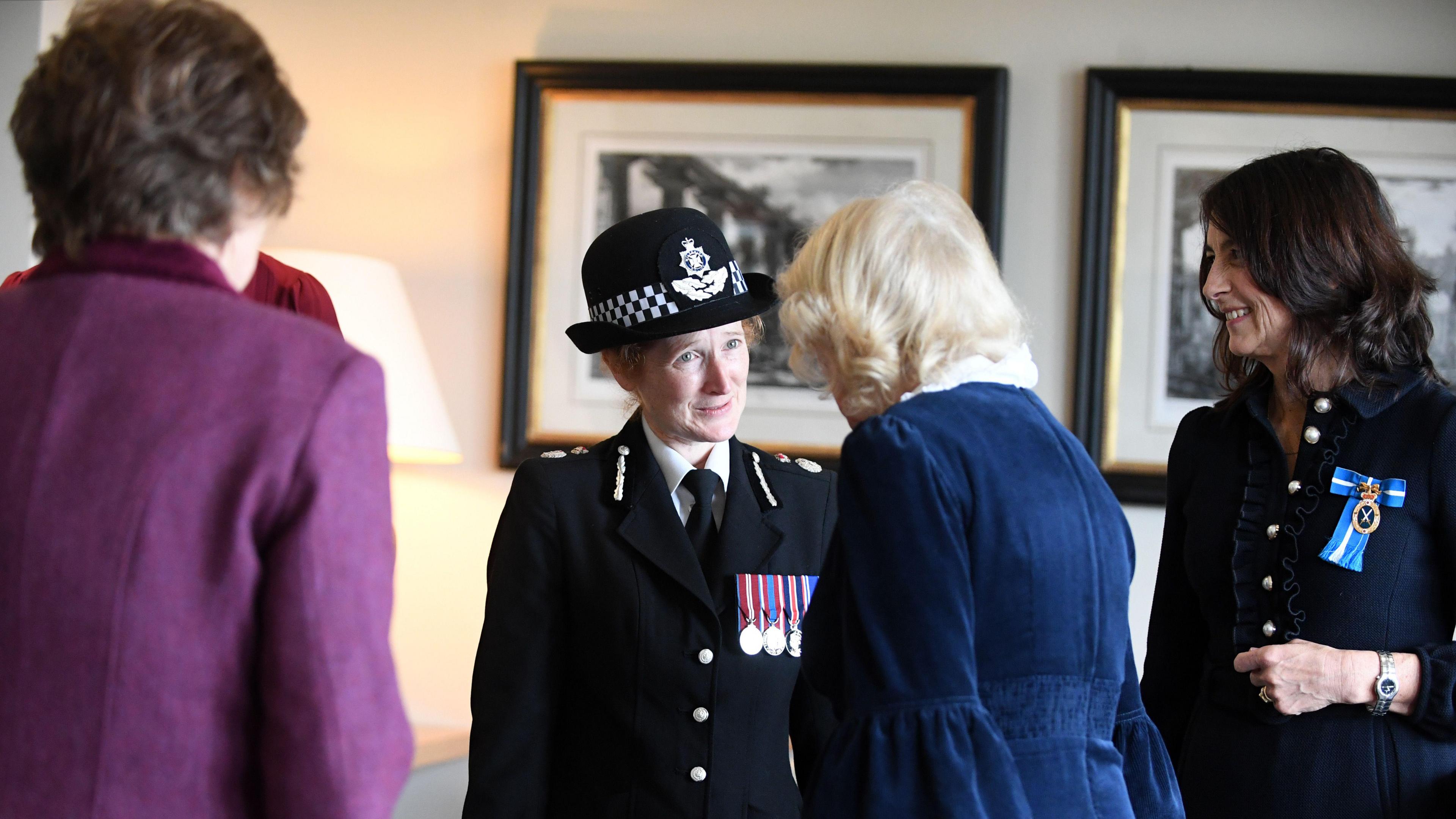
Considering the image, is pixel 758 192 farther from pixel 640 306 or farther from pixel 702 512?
pixel 702 512

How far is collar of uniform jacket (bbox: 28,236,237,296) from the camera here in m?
1.03

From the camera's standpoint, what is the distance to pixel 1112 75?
308 centimetres

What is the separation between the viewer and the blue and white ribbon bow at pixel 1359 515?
5.75 feet

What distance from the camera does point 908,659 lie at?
1255 mm

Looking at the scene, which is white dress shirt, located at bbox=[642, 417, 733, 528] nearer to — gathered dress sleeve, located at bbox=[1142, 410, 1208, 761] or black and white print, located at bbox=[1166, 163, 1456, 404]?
gathered dress sleeve, located at bbox=[1142, 410, 1208, 761]

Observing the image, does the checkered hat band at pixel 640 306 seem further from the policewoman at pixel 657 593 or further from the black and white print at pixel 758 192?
the black and white print at pixel 758 192

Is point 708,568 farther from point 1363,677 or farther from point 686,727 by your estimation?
point 1363,677

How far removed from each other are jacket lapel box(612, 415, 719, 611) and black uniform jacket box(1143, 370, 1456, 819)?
0.75 m

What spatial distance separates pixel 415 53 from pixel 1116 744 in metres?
2.59

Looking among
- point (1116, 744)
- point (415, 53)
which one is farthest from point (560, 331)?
point (1116, 744)

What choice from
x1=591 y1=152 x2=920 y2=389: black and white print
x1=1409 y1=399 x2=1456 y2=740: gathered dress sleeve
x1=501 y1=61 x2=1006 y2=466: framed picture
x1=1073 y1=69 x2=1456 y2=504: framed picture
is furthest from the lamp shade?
x1=1409 y1=399 x2=1456 y2=740: gathered dress sleeve

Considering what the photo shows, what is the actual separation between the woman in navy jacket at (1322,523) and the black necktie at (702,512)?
76cm

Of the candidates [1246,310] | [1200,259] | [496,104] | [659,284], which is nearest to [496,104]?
[496,104]

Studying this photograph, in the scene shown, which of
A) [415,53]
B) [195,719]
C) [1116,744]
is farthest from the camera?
[415,53]
